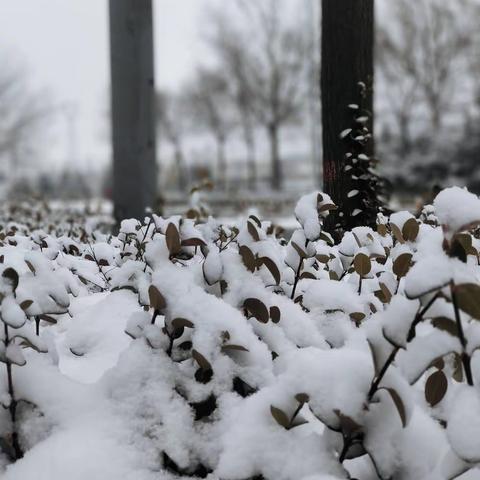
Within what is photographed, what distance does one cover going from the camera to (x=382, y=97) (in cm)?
3291

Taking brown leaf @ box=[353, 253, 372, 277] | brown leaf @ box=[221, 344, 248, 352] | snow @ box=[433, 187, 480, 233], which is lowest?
brown leaf @ box=[221, 344, 248, 352]

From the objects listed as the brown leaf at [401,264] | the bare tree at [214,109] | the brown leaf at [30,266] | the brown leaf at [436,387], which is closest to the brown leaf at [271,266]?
the brown leaf at [401,264]

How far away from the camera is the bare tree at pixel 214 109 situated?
3316 centimetres

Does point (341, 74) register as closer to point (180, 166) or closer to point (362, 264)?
point (362, 264)

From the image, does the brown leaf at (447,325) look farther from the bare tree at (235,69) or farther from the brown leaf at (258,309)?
the bare tree at (235,69)

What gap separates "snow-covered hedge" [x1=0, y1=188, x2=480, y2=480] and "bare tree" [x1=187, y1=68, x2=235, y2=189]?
103 ft

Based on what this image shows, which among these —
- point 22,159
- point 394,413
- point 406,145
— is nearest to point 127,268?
point 394,413

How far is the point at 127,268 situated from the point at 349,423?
35.1 inches

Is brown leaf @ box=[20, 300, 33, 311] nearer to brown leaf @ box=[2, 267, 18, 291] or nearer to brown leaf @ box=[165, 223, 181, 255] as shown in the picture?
brown leaf @ box=[2, 267, 18, 291]

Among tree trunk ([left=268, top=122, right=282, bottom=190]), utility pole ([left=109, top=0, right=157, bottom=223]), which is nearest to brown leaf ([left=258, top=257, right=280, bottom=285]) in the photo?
A: utility pole ([left=109, top=0, right=157, bottom=223])

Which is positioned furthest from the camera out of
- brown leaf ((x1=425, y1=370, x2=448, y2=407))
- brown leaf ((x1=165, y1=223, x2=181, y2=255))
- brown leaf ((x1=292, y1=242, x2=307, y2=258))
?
brown leaf ((x1=292, y1=242, x2=307, y2=258))

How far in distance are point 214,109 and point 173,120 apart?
25.4 ft

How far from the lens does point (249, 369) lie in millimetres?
1432

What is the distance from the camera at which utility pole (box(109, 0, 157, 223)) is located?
19.5 ft
